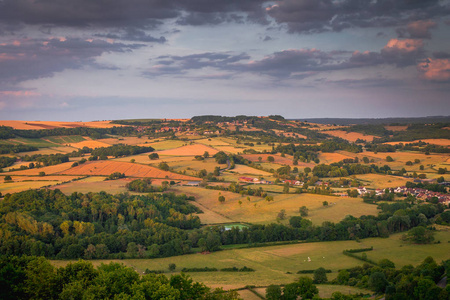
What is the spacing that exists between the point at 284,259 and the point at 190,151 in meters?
90.2

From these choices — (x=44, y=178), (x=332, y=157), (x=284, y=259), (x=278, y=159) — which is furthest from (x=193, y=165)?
(x=284, y=259)

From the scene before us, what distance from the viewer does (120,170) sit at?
108812mm

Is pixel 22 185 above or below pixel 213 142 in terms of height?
below

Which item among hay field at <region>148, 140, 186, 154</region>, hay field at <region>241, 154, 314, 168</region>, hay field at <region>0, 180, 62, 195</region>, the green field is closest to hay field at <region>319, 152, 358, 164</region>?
hay field at <region>241, 154, 314, 168</region>

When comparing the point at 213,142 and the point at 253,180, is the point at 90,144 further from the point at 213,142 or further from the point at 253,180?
the point at 253,180

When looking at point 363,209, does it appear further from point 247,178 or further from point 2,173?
point 2,173

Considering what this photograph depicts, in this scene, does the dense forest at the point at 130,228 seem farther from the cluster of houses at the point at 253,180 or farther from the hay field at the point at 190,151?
the hay field at the point at 190,151

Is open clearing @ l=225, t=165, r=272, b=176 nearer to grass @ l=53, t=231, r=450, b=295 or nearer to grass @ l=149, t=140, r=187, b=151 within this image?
grass @ l=149, t=140, r=187, b=151

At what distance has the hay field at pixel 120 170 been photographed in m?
105

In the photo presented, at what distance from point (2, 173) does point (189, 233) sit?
66.8 meters

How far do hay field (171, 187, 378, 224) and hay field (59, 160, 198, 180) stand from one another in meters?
17.1

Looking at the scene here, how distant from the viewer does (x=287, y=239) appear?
6234 centimetres

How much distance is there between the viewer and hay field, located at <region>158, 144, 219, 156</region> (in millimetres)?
135875

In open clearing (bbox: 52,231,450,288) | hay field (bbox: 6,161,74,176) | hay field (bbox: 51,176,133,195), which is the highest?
hay field (bbox: 6,161,74,176)
